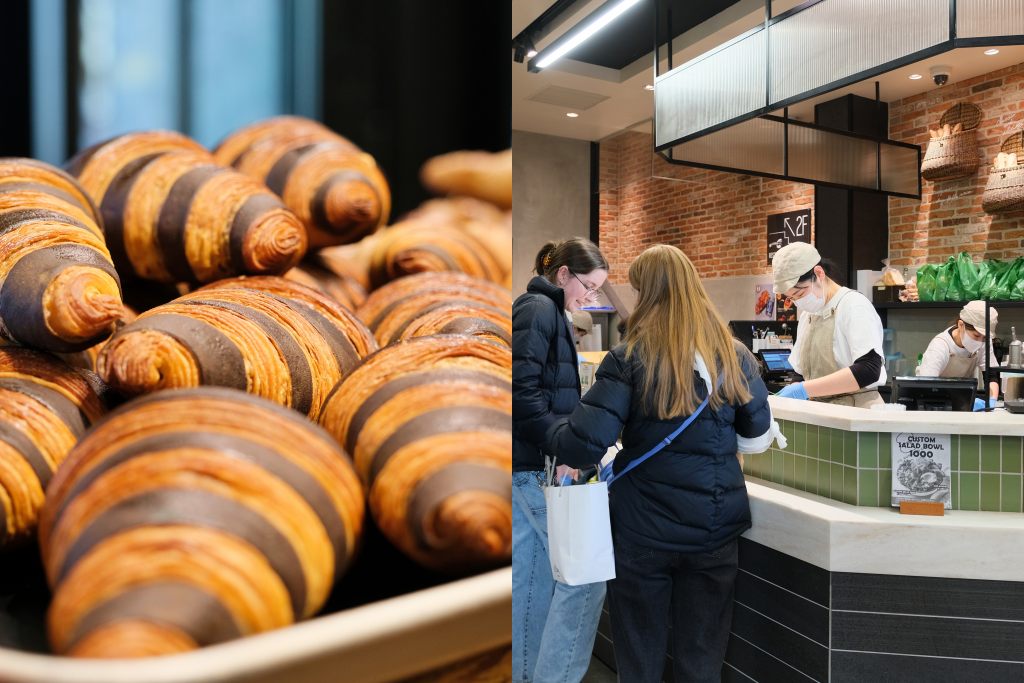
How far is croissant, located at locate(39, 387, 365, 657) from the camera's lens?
15.1 inches

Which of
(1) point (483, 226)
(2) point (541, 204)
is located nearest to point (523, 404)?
(1) point (483, 226)

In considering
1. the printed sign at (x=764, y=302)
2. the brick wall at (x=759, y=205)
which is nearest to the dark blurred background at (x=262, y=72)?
the brick wall at (x=759, y=205)

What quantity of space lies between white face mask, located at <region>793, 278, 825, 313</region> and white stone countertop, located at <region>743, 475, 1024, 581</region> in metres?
1.25

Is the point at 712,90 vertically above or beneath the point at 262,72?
above

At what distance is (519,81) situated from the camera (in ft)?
18.5

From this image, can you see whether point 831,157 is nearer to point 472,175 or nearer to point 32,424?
point 472,175

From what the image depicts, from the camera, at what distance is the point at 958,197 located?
4.95m

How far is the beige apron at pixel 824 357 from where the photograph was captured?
2.84 metres

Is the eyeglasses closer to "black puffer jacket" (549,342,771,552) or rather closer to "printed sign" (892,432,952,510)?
"black puffer jacket" (549,342,771,552)

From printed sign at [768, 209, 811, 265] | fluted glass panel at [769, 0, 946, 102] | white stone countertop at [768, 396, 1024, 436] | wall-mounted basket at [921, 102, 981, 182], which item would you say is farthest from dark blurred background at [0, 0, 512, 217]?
printed sign at [768, 209, 811, 265]

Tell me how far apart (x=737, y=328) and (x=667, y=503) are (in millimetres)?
4243

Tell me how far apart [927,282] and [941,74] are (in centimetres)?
155

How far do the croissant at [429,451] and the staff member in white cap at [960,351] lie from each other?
15.5ft

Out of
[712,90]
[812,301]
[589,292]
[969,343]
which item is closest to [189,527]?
Answer: [589,292]
